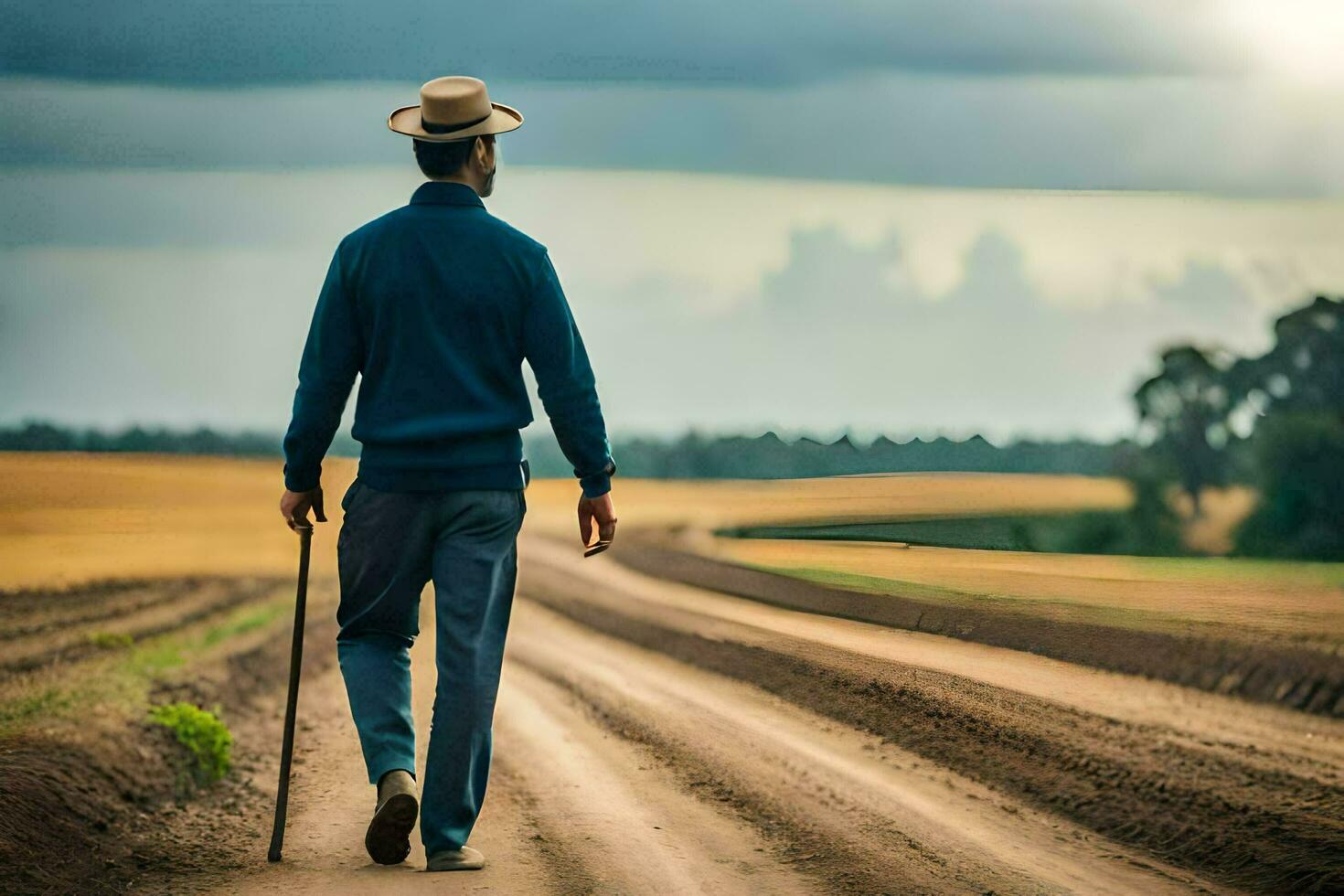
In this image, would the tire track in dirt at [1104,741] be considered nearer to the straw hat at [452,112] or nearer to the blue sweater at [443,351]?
the blue sweater at [443,351]

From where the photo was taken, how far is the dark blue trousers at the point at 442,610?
454 cm

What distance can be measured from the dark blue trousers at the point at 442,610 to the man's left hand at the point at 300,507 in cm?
13

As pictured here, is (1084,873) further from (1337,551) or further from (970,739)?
(1337,551)

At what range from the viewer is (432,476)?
449cm

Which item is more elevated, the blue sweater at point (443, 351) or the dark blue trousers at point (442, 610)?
the blue sweater at point (443, 351)

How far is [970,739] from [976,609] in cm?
50

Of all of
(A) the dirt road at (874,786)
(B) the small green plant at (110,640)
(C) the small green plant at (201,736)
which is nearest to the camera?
(A) the dirt road at (874,786)

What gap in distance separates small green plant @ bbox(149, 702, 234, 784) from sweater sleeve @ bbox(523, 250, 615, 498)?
277 centimetres

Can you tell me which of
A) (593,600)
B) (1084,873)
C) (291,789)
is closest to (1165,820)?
(1084,873)

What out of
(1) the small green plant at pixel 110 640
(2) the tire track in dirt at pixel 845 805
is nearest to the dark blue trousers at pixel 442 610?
(2) the tire track in dirt at pixel 845 805

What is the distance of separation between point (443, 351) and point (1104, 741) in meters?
2.85

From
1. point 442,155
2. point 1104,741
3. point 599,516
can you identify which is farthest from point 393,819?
point 1104,741

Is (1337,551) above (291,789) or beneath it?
above

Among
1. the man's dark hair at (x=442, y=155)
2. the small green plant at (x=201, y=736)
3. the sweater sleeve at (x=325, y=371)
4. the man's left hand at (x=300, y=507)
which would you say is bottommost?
the small green plant at (x=201, y=736)
